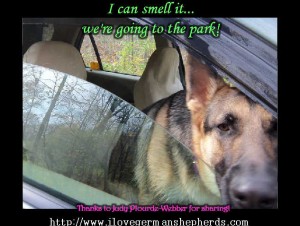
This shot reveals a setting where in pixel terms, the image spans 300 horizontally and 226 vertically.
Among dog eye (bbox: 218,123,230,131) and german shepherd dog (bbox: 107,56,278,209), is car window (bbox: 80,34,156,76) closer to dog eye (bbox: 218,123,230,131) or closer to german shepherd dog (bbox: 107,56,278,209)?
german shepherd dog (bbox: 107,56,278,209)

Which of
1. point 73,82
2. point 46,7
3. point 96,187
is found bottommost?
point 96,187

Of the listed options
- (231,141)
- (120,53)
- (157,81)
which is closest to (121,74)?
(157,81)

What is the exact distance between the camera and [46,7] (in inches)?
69.4

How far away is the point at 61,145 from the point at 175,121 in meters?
0.64

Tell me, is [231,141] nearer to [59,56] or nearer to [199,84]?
[199,84]

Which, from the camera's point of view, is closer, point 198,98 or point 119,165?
point 119,165

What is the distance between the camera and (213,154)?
76.2 inches

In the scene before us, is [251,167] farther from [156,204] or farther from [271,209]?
[156,204]

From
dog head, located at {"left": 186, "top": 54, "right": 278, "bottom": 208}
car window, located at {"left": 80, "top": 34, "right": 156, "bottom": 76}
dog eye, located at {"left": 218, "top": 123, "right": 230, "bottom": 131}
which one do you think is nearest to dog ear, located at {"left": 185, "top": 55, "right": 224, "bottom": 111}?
dog head, located at {"left": 186, "top": 54, "right": 278, "bottom": 208}

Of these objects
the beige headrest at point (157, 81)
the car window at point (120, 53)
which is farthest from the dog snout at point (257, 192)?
the beige headrest at point (157, 81)

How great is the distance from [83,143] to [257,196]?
2.42 feet

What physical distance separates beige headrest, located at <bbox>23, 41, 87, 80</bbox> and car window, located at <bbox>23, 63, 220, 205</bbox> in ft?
1.49

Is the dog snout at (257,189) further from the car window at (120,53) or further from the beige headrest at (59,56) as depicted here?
the beige headrest at (59,56)

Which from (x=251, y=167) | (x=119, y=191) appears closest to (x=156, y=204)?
(x=119, y=191)
